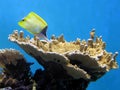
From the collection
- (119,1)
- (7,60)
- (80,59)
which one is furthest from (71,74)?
(119,1)

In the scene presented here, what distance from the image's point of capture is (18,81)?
3.29 meters

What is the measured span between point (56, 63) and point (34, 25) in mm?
499

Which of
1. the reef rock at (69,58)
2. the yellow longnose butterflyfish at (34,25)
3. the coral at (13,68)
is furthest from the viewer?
the coral at (13,68)

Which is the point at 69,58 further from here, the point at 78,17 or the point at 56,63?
the point at 78,17

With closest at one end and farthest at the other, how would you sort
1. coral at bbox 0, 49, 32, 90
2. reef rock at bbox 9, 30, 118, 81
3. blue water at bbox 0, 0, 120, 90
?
reef rock at bbox 9, 30, 118, 81, coral at bbox 0, 49, 32, 90, blue water at bbox 0, 0, 120, 90

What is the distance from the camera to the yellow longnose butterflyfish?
10.4ft

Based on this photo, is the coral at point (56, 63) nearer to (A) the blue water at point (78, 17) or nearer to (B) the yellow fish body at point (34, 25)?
(B) the yellow fish body at point (34, 25)

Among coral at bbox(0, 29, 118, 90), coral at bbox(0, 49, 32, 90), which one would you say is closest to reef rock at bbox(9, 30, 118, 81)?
coral at bbox(0, 29, 118, 90)

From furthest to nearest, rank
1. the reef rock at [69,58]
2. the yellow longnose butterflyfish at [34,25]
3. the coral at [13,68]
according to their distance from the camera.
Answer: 1. the coral at [13,68]
2. the yellow longnose butterflyfish at [34,25]
3. the reef rock at [69,58]

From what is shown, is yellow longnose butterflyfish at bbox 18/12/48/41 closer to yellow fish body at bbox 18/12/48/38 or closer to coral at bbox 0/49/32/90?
yellow fish body at bbox 18/12/48/38

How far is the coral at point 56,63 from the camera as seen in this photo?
9.59 ft

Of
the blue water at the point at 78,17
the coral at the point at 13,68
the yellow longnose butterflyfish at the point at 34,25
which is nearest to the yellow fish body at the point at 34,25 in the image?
the yellow longnose butterflyfish at the point at 34,25

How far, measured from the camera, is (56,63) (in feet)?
9.87

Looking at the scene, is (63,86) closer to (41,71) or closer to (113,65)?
(41,71)
